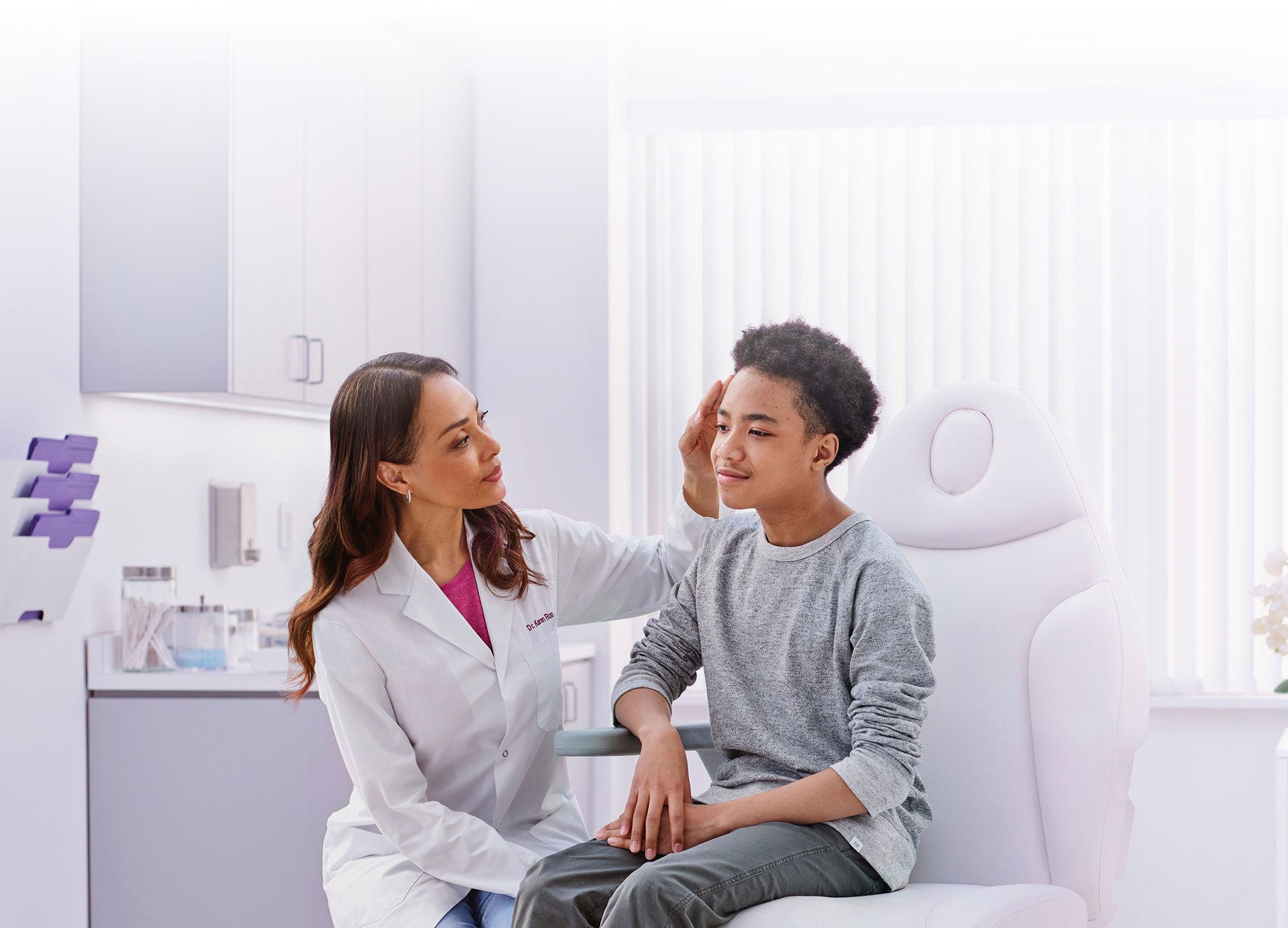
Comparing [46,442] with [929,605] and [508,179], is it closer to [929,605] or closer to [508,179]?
[508,179]

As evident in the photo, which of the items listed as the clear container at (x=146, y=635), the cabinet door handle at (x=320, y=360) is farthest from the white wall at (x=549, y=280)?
the clear container at (x=146, y=635)

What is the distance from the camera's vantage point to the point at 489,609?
1.58m

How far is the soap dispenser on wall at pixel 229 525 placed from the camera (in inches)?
95.7

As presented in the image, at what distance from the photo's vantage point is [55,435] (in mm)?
2045

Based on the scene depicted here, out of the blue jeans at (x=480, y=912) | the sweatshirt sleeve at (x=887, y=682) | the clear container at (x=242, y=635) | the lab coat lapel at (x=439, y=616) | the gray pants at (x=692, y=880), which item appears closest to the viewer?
the gray pants at (x=692, y=880)

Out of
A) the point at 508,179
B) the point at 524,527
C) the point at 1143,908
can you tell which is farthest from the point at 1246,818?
the point at 508,179

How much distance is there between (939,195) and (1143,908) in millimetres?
1627

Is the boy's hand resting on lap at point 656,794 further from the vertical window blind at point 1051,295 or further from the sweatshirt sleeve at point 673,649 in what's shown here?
the vertical window blind at point 1051,295

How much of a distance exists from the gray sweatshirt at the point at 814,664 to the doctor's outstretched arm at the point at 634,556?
16cm

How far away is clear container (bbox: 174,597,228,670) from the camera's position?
2145mm

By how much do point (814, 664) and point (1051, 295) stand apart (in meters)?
1.59

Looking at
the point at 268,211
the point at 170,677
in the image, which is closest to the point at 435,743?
the point at 170,677

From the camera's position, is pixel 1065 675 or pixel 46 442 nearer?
pixel 1065 675

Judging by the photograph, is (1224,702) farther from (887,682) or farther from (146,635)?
(146,635)
